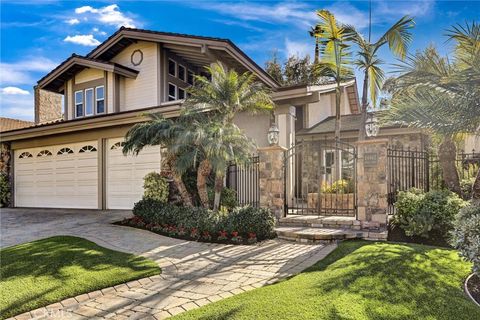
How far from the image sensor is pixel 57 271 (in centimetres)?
558

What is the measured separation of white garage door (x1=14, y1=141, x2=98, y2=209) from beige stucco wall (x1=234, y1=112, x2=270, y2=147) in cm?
624

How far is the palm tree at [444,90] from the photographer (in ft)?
19.6

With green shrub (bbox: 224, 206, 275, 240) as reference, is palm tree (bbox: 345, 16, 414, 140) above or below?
above

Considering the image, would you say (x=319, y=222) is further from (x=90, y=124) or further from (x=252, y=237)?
(x=90, y=124)

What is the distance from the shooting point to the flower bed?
26.2 ft

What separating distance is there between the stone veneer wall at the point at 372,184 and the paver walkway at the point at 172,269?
5.13 feet

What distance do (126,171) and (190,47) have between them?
5.98m

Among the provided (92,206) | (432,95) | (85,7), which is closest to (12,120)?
(92,206)

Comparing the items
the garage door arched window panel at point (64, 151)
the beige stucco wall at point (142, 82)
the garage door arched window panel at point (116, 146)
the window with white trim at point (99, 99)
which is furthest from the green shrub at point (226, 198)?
the window with white trim at point (99, 99)


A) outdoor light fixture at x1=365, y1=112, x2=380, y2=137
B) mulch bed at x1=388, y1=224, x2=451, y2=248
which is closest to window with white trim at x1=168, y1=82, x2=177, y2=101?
outdoor light fixture at x1=365, y1=112, x2=380, y2=137

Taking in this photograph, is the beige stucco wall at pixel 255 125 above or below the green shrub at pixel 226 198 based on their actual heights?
above

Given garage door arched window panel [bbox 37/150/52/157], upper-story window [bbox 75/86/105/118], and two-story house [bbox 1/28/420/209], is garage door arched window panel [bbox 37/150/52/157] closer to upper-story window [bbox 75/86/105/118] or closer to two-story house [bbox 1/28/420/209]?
two-story house [bbox 1/28/420/209]

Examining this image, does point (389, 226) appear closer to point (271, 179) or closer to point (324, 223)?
point (324, 223)

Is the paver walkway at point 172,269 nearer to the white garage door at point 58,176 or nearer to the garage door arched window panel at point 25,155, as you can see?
the white garage door at point 58,176
